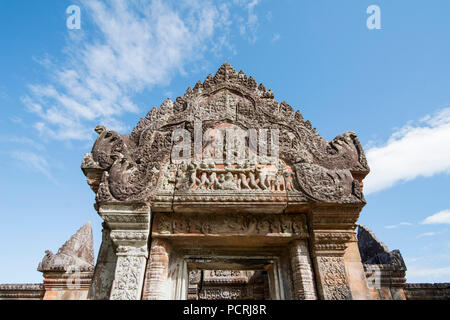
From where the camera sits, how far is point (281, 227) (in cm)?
426

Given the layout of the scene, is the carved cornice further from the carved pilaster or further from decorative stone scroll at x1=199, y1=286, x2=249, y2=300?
the carved pilaster

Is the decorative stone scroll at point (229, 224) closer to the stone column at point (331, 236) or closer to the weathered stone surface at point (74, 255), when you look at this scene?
the stone column at point (331, 236)

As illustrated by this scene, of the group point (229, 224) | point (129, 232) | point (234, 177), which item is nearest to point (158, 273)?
point (129, 232)

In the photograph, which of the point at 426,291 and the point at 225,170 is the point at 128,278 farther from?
the point at 426,291

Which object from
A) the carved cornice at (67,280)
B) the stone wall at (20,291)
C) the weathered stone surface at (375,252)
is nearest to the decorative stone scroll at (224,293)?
the carved cornice at (67,280)

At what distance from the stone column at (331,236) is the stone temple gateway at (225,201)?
0.05ft

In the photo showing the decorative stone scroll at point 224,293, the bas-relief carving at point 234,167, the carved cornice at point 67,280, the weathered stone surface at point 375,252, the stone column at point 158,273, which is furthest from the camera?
the decorative stone scroll at point 224,293

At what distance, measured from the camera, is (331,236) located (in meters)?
4.06

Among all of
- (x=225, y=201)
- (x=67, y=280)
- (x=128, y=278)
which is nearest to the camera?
(x=128, y=278)

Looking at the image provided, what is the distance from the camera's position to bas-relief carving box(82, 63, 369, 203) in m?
4.15

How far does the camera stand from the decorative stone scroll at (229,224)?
4.20 metres

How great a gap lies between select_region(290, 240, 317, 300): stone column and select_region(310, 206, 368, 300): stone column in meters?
0.11

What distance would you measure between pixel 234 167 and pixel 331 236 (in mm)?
1793
